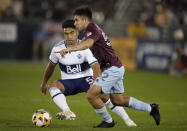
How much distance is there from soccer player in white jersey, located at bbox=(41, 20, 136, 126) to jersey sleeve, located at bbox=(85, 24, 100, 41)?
46.0 inches

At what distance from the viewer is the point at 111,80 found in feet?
28.1

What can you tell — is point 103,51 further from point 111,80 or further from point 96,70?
point 96,70

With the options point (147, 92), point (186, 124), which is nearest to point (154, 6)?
point (147, 92)

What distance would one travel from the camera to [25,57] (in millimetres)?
27328

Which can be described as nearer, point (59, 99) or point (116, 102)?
point (116, 102)

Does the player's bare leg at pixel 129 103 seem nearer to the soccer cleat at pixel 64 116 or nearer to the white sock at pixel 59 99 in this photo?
the soccer cleat at pixel 64 116

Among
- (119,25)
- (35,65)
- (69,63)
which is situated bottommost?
(35,65)

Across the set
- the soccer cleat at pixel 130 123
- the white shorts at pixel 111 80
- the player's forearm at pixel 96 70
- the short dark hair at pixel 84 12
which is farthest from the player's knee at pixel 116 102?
the short dark hair at pixel 84 12

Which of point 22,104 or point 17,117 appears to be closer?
point 17,117

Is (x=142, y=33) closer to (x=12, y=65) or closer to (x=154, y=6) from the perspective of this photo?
(x=154, y=6)

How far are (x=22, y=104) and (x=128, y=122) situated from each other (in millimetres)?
4265

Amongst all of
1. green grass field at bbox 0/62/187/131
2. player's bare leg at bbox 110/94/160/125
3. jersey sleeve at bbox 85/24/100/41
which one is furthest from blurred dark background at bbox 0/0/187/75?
jersey sleeve at bbox 85/24/100/41

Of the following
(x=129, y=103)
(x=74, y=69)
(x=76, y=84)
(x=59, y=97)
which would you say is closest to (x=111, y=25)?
(x=74, y=69)

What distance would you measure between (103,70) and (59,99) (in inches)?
44.9
